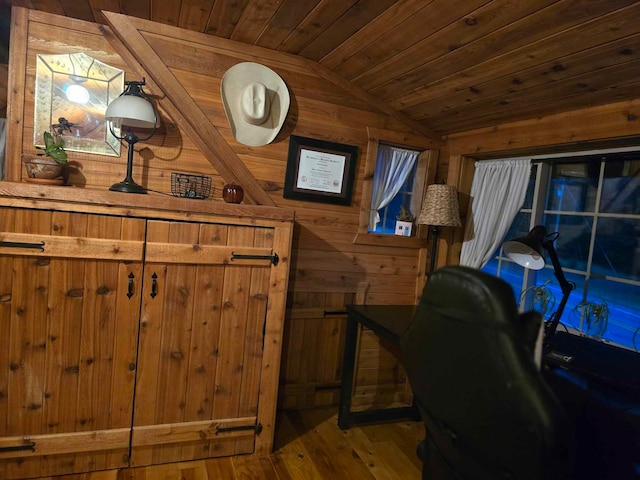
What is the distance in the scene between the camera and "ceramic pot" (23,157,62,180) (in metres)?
1.96

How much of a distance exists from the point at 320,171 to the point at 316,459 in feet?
5.80

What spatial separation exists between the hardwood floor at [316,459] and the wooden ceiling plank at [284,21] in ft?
7.67

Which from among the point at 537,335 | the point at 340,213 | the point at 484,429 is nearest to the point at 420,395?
the point at 484,429

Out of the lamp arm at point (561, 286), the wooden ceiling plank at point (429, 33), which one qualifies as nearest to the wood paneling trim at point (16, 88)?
the wooden ceiling plank at point (429, 33)

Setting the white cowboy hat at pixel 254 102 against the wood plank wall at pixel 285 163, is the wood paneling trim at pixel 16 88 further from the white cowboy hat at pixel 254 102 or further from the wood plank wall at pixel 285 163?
the white cowboy hat at pixel 254 102

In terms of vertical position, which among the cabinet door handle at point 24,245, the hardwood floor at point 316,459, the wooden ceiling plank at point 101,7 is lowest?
the hardwood floor at point 316,459

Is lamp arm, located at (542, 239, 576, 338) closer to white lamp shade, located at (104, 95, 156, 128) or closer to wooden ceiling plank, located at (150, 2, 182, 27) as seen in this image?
white lamp shade, located at (104, 95, 156, 128)

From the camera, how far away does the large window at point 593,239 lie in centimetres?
Result: 216

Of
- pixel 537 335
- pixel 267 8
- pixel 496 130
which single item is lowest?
pixel 537 335

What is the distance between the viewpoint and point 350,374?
2.61m

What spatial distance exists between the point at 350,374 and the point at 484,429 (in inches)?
70.6

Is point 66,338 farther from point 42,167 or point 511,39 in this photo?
point 511,39

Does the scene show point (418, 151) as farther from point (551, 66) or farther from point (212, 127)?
point (212, 127)

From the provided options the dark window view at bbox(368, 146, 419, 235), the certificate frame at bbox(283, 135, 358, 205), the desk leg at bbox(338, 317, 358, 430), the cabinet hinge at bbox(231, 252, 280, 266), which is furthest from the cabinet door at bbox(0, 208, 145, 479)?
the dark window view at bbox(368, 146, 419, 235)
